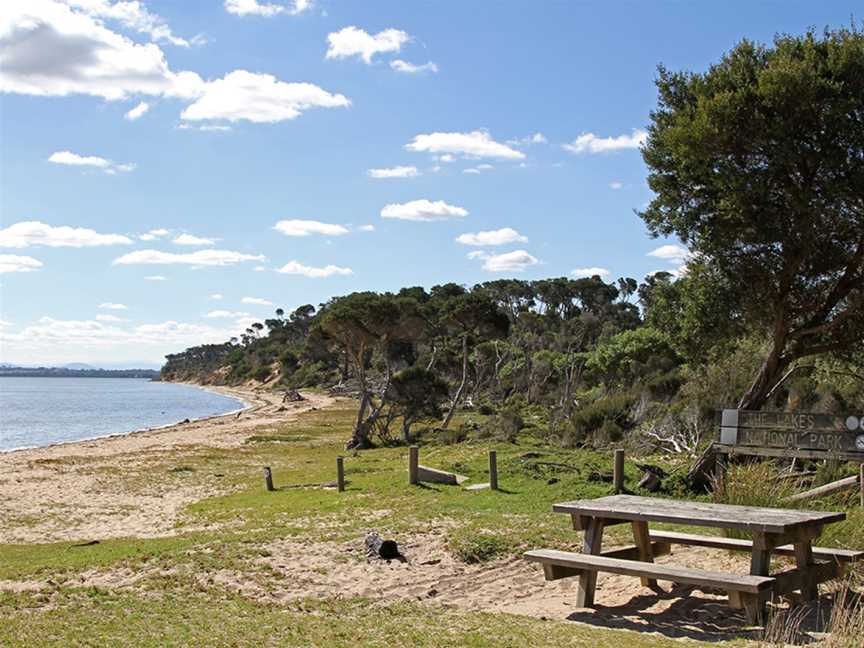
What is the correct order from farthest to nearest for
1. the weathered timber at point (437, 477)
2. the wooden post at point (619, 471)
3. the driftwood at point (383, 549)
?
the weathered timber at point (437, 477) < the wooden post at point (619, 471) < the driftwood at point (383, 549)

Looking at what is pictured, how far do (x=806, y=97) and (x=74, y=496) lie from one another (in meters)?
23.0

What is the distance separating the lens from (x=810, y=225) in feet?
55.3

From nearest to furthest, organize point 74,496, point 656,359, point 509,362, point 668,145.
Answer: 1. point 668,145
2. point 74,496
3. point 656,359
4. point 509,362

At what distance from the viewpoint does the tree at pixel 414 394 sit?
4319 cm

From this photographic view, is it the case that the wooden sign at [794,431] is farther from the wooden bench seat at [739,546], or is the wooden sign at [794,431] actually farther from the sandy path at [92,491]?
the sandy path at [92,491]

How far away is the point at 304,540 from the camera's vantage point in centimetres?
1418

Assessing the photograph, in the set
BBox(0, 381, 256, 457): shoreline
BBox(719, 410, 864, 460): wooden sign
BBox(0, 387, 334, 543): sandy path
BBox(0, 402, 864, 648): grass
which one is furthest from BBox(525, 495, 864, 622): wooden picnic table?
BBox(0, 381, 256, 457): shoreline

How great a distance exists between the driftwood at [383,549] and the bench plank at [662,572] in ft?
10.2

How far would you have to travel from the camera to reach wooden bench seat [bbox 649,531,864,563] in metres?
9.70

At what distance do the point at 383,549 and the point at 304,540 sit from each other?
220cm

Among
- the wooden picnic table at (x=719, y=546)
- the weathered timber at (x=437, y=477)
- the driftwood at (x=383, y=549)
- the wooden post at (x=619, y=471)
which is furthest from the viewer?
the weathered timber at (x=437, y=477)

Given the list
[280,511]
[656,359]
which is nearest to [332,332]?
[656,359]

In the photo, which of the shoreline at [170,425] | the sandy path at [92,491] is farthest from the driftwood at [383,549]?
the shoreline at [170,425]

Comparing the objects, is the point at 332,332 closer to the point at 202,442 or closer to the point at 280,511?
the point at 202,442
